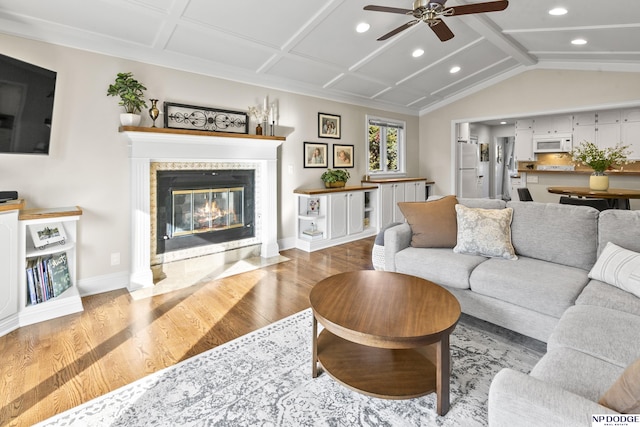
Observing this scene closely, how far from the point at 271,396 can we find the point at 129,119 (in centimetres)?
285

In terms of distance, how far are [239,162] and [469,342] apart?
131 inches

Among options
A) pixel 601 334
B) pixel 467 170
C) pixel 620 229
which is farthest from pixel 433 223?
pixel 467 170

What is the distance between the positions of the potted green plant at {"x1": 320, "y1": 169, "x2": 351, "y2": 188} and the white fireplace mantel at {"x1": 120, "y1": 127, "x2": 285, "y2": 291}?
45.4 inches

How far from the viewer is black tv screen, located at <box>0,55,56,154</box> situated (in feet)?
8.09

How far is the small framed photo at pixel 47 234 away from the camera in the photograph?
2732 mm

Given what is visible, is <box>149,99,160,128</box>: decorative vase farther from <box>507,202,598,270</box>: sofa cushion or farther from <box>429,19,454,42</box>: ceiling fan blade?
<box>507,202,598,270</box>: sofa cushion

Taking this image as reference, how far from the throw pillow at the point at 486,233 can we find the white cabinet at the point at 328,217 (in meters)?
2.37

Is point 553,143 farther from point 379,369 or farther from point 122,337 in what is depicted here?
point 122,337

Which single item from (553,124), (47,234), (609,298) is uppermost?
(553,124)

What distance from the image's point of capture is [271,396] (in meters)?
1.78

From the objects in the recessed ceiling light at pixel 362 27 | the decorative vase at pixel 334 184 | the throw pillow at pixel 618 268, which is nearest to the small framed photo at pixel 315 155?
the decorative vase at pixel 334 184

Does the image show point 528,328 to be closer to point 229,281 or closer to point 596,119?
point 229,281

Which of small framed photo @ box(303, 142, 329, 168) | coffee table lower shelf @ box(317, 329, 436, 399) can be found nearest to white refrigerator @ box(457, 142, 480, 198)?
small framed photo @ box(303, 142, 329, 168)

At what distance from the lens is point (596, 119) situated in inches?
258
